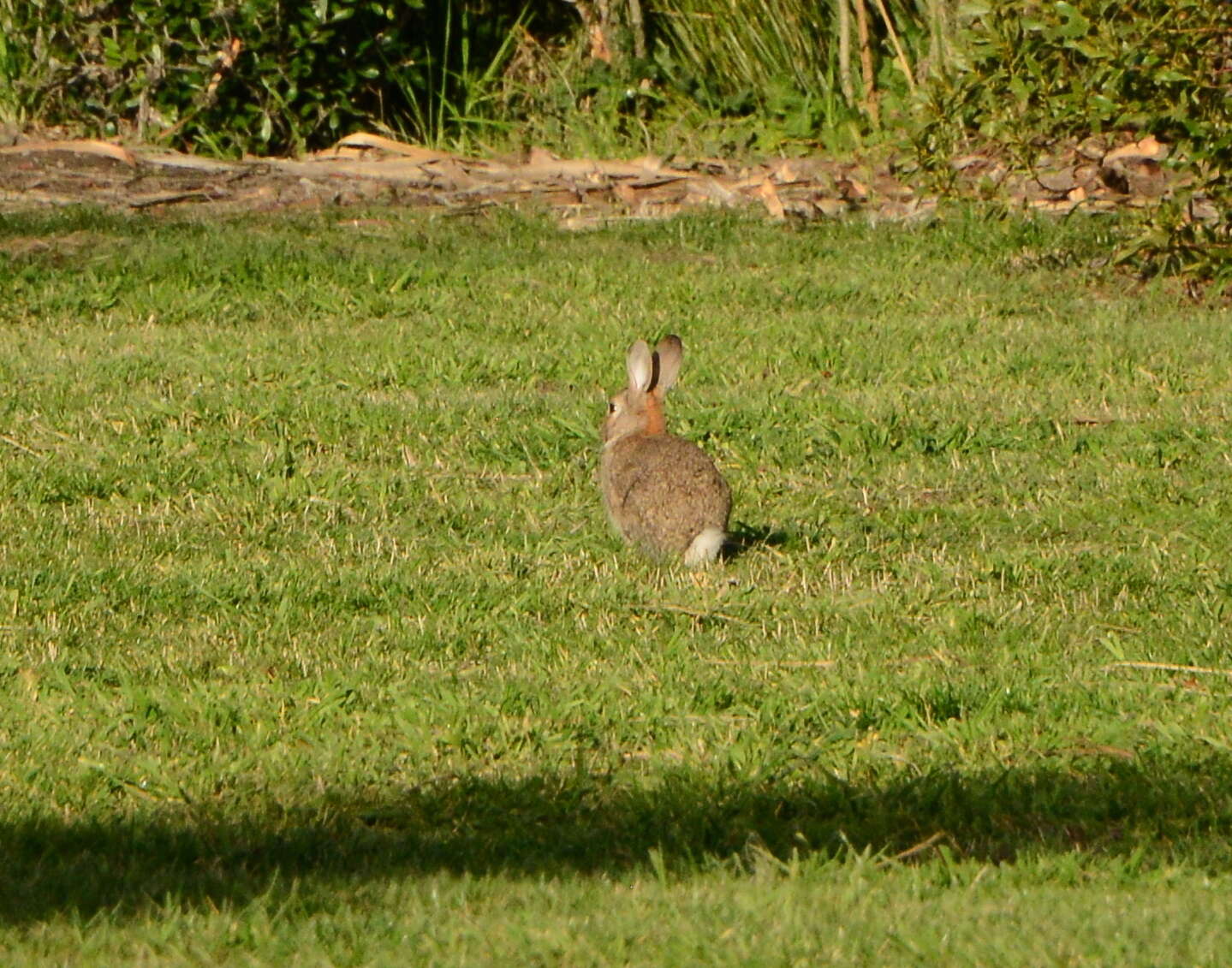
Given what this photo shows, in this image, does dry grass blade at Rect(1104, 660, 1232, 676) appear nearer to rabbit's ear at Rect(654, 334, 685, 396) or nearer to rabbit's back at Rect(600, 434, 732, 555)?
rabbit's back at Rect(600, 434, 732, 555)

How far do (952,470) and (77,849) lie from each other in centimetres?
459

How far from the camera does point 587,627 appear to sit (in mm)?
6141

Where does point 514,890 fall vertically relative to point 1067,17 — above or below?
below

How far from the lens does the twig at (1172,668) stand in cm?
566

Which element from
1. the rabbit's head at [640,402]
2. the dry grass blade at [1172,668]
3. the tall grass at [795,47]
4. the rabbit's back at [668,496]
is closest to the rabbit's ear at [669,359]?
the rabbit's head at [640,402]

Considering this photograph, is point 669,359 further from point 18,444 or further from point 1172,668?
point 18,444

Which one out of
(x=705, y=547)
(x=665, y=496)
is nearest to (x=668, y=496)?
(x=665, y=496)

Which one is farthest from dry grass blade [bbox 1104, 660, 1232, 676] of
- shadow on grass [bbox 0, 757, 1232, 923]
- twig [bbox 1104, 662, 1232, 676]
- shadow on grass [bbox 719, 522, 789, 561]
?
shadow on grass [bbox 719, 522, 789, 561]

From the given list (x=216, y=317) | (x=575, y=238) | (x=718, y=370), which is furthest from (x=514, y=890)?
(x=575, y=238)

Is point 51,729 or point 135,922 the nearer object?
point 135,922

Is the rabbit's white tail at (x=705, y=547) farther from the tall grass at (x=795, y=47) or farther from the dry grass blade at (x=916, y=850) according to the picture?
the tall grass at (x=795, y=47)

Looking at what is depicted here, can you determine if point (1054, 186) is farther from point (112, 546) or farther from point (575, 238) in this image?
point (112, 546)

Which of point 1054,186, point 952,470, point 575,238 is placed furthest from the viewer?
point 1054,186

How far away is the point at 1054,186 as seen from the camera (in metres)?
13.9
